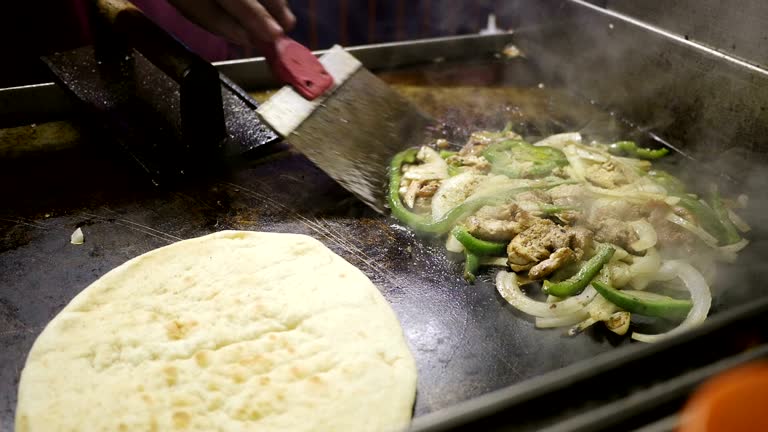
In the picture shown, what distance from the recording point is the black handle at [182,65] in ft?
10.7

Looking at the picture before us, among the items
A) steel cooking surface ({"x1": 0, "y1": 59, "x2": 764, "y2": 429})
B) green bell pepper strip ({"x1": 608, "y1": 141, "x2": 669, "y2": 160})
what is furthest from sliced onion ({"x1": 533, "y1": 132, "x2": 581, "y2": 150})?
steel cooking surface ({"x1": 0, "y1": 59, "x2": 764, "y2": 429})

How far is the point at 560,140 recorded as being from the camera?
3.96 meters


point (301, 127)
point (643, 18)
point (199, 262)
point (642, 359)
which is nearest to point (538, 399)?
point (642, 359)

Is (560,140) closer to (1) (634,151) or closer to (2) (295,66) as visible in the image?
(1) (634,151)

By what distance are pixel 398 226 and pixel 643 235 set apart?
1.35 m

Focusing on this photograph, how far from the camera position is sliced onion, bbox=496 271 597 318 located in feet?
8.86

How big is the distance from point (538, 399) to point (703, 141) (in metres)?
3.55

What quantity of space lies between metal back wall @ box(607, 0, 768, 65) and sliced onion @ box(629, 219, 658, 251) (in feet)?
4.84

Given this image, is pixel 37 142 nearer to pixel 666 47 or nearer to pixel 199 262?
pixel 199 262

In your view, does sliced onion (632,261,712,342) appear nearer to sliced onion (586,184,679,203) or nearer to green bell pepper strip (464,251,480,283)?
sliced onion (586,184,679,203)

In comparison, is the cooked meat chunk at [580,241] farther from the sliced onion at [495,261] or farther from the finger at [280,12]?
the finger at [280,12]

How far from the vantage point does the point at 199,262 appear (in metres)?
2.77

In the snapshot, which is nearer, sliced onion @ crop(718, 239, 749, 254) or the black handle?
sliced onion @ crop(718, 239, 749, 254)

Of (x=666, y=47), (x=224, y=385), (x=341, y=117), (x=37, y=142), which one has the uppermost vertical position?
(x=666, y=47)
